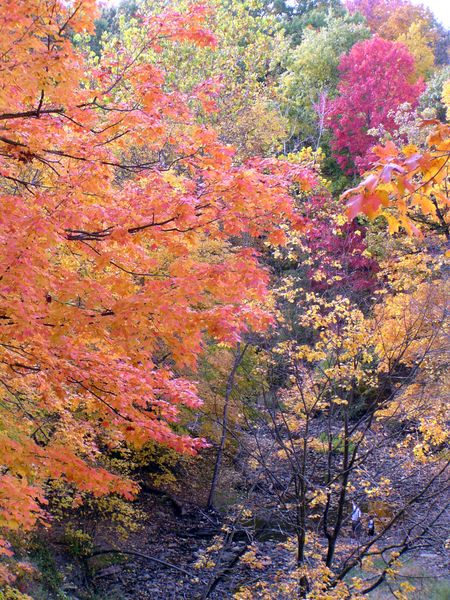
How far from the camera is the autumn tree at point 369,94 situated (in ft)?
70.5

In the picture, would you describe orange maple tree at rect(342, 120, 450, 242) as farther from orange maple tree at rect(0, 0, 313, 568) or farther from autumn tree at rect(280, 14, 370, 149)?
autumn tree at rect(280, 14, 370, 149)

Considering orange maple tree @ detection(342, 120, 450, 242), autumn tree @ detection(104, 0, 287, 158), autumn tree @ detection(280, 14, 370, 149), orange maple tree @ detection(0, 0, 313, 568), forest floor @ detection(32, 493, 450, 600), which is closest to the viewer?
→ orange maple tree @ detection(342, 120, 450, 242)

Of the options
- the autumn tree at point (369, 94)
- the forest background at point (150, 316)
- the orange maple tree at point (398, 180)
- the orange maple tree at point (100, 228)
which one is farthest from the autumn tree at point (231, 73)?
the orange maple tree at point (398, 180)

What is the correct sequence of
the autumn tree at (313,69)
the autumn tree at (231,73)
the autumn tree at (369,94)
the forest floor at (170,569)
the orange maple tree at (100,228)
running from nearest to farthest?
the orange maple tree at (100,228) < the forest floor at (170,569) < the autumn tree at (231,73) < the autumn tree at (369,94) < the autumn tree at (313,69)

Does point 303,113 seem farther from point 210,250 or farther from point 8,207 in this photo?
point 8,207

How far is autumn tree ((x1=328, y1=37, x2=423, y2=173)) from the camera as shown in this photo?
70.5ft

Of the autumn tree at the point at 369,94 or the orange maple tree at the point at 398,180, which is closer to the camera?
the orange maple tree at the point at 398,180

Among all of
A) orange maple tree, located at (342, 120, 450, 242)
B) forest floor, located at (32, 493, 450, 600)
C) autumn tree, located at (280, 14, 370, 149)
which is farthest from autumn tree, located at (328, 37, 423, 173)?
orange maple tree, located at (342, 120, 450, 242)

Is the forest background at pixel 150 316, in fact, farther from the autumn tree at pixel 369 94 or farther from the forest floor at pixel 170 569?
the autumn tree at pixel 369 94

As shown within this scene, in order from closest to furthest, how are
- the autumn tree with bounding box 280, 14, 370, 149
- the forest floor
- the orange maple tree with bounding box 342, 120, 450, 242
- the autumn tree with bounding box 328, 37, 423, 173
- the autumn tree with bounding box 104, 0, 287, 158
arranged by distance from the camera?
the orange maple tree with bounding box 342, 120, 450, 242 → the forest floor → the autumn tree with bounding box 104, 0, 287, 158 → the autumn tree with bounding box 328, 37, 423, 173 → the autumn tree with bounding box 280, 14, 370, 149

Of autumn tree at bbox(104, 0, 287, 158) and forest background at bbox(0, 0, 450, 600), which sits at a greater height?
autumn tree at bbox(104, 0, 287, 158)

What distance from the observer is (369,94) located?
21688 mm

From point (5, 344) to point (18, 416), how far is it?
2745 mm

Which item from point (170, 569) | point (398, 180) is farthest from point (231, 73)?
point (398, 180)
